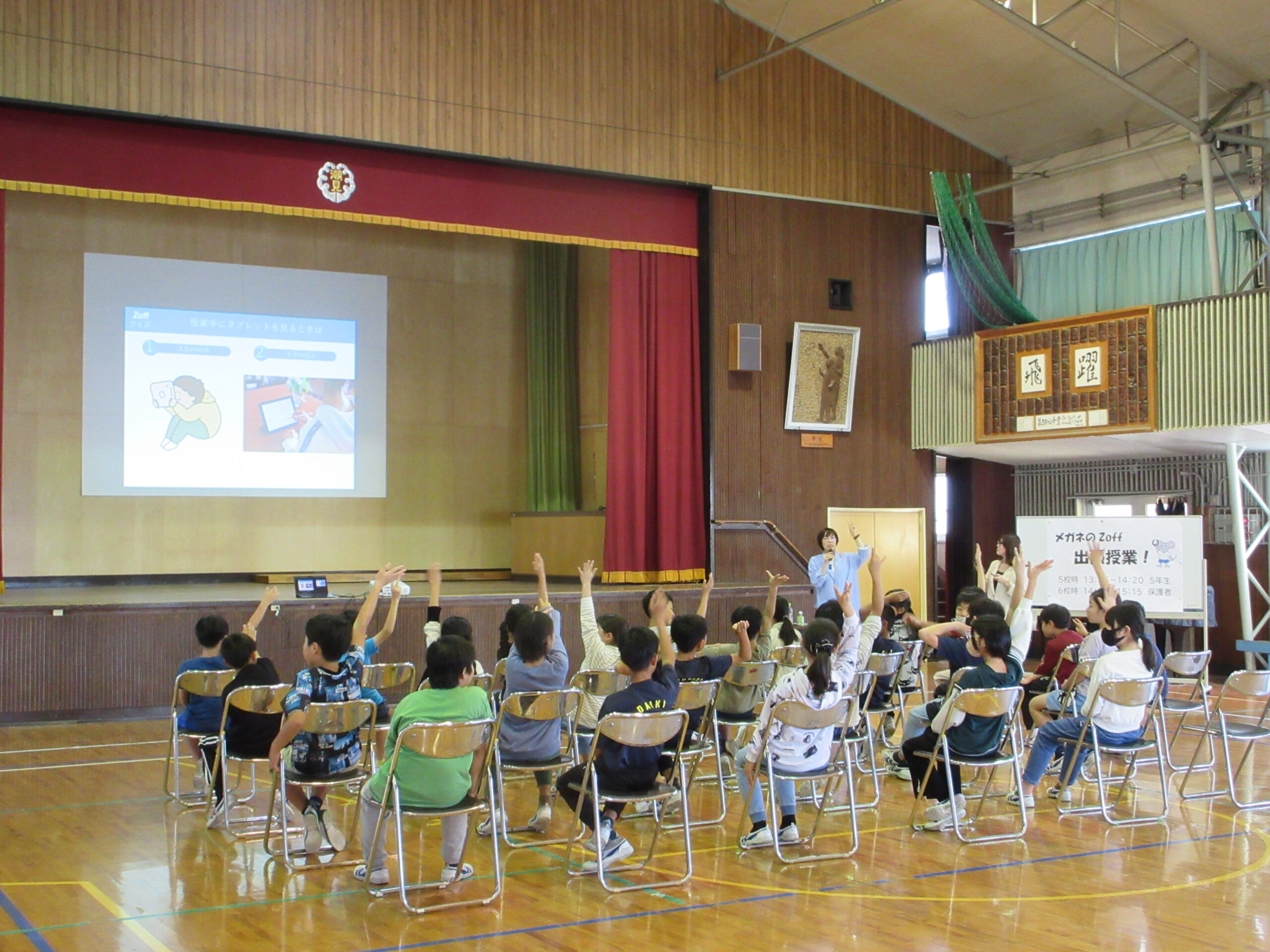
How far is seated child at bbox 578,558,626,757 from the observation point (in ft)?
20.0

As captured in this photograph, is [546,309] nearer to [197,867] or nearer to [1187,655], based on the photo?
[1187,655]

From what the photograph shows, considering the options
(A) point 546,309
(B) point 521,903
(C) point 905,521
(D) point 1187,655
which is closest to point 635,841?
(B) point 521,903

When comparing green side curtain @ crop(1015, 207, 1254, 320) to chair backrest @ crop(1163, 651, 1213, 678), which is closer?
Result: chair backrest @ crop(1163, 651, 1213, 678)

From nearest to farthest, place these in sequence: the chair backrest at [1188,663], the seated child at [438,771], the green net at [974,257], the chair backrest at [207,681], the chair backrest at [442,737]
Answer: the chair backrest at [442,737] < the seated child at [438,771] < the chair backrest at [207,681] < the chair backrest at [1188,663] < the green net at [974,257]

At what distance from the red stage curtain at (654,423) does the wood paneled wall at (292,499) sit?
2936mm

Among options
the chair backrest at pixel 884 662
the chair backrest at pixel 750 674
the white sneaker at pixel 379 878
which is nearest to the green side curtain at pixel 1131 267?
the chair backrest at pixel 884 662

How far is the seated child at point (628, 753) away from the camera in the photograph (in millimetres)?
5145

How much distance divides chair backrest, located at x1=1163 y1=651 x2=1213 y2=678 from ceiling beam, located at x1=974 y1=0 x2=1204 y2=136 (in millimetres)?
6570

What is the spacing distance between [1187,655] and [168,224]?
37.4 feet

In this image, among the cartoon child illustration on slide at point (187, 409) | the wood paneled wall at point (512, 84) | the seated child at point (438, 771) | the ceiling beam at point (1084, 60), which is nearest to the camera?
the seated child at point (438, 771)

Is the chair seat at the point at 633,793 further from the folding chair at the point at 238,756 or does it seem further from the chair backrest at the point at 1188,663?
the chair backrest at the point at 1188,663

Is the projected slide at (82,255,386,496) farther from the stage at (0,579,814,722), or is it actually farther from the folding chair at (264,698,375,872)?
the folding chair at (264,698,375,872)

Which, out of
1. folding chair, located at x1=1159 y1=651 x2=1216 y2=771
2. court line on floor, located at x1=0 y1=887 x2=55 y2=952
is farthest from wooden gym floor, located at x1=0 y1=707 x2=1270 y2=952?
folding chair, located at x1=1159 y1=651 x2=1216 y2=771

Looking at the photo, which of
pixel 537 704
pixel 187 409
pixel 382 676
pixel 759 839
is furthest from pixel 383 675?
pixel 187 409
